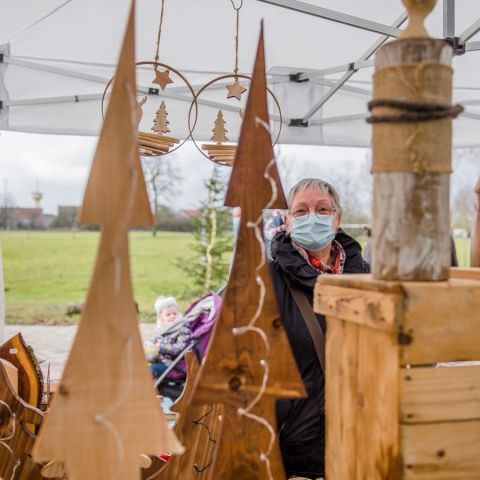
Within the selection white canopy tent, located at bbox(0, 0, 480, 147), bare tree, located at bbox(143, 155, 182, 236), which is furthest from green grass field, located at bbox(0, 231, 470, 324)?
white canopy tent, located at bbox(0, 0, 480, 147)

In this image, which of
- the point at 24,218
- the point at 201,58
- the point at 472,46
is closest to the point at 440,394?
the point at 472,46

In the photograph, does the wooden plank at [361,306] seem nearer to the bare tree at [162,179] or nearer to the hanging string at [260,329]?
the hanging string at [260,329]

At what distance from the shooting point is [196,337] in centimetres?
366

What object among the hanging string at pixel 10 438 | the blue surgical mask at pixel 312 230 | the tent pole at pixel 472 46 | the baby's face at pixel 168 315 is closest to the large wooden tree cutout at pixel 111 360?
the hanging string at pixel 10 438

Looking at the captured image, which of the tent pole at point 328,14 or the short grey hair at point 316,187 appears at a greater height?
the tent pole at point 328,14

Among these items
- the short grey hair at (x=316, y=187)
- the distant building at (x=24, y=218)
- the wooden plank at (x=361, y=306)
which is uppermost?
the distant building at (x=24, y=218)

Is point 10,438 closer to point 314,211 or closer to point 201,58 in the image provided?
point 314,211

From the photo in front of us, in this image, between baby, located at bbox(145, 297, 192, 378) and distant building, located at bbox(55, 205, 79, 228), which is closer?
baby, located at bbox(145, 297, 192, 378)

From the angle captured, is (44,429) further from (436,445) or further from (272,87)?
(272,87)

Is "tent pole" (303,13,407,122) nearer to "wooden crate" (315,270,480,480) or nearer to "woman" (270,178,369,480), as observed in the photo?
"woman" (270,178,369,480)

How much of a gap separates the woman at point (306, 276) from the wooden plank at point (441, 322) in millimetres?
732

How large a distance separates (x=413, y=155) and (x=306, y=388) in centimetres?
89

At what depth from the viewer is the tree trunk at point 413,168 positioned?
0.74 meters

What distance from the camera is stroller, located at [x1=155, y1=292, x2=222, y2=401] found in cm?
342
